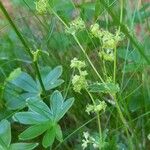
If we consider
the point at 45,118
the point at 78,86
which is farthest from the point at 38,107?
the point at 78,86

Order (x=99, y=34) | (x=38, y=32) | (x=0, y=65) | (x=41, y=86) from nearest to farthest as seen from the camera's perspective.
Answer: (x=99, y=34) < (x=41, y=86) < (x=0, y=65) < (x=38, y=32)

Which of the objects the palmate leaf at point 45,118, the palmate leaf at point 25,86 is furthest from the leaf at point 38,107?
the palmate leaf at point 25,86

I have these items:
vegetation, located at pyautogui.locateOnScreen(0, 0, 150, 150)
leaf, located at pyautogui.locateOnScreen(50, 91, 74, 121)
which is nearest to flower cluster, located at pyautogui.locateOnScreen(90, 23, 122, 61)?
vegetation, located at pyautogui.locateOnScreen(0, 0, 150, 150)

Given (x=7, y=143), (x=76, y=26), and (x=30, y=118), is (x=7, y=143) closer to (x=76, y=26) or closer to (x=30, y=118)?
(x=30, y=118)

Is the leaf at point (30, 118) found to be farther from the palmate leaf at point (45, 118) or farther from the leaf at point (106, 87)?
the leaf at point (106, 87)

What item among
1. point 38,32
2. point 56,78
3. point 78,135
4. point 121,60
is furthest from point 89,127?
point 38,32

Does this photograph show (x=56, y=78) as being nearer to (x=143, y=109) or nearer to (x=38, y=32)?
(x=143, y=109)

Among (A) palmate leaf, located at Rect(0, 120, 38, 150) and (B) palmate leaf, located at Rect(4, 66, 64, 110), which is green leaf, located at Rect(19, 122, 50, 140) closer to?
(A) palmate leaf, located at Rect(0, 120, 38, 150)
